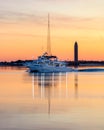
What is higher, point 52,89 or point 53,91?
point 53,91

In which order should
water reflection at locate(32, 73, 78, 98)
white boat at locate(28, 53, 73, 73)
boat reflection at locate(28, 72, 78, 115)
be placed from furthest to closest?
white boat at locate(28, 53, 73, 73) < water reflection at locate(32, 73, 78, 98) < boat reflection at locate(28, 72, 78, 115)

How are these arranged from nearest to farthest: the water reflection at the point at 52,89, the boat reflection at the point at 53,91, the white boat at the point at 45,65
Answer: the boat reflection at the point at 53,91
the water reflection at the point at 52,89
the white boat at the point at 45,65

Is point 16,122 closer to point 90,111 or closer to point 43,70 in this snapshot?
point 90,111

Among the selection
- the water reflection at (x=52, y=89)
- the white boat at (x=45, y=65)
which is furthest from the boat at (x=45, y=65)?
the water reflection at (x=52, y=89)

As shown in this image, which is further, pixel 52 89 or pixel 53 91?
pixel 52 89

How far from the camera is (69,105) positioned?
90.7 feet

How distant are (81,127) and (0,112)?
646 cm

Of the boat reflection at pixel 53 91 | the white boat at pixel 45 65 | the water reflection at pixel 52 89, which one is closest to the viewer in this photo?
the boat reflection at pixel 53 91

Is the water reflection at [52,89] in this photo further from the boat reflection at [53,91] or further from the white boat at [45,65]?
the white boat at [45,65]

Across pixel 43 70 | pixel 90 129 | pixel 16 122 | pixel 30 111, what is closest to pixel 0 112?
pixel 30 111

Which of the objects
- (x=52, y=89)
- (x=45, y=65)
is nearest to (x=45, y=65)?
(x=45, y=65)

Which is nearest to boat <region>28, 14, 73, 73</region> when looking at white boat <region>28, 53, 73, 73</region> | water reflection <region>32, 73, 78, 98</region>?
white boat <region>28, 53, 73, 73</region>

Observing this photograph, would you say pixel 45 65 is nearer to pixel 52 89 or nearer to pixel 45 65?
pixel 45 65

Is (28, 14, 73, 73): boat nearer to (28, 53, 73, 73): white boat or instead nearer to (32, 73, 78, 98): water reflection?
(28, 53, 73, 73): white boat
